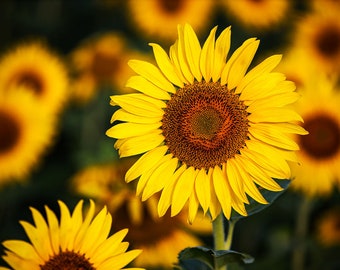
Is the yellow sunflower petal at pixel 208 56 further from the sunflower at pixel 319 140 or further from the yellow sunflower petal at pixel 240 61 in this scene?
the sunflower at pixel 319 140

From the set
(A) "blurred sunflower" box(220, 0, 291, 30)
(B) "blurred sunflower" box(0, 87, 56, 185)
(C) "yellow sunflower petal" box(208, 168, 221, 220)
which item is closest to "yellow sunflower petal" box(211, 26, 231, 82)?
(C) "yellow sunflower petal" box(208, 168, 221, 220)

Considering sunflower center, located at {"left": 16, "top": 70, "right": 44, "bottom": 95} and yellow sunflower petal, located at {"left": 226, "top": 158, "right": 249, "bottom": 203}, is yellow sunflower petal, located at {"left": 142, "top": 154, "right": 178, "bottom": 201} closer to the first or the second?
yellow sunflower petal, located at {"left": 226, "top": 158, "right": 249, "bottom": 203}

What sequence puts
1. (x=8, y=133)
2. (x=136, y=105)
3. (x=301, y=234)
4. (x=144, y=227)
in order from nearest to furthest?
(x=136, y=105), (x=144, y=227), (x=301, y=234), (x=8, y=133)

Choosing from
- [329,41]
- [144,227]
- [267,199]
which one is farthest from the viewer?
[329,41]

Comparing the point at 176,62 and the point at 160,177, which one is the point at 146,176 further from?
the point at 176,62

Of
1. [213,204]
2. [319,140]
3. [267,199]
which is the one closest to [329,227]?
[319,140]

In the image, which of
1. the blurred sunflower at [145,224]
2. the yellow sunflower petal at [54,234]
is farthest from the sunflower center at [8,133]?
the yellow sunflower petal at [54,234]
